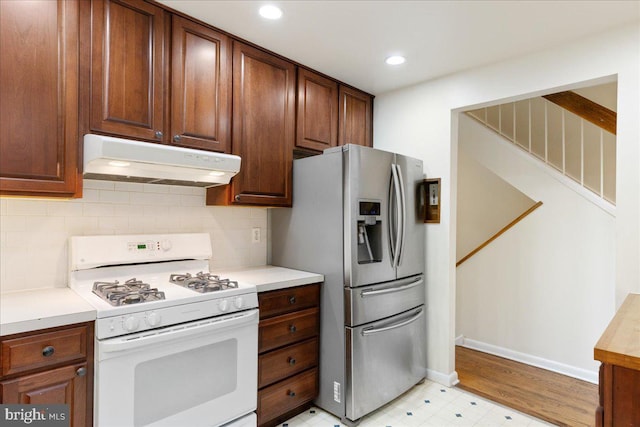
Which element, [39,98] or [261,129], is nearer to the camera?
[39,98]

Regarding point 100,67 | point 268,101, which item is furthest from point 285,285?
point 100,67

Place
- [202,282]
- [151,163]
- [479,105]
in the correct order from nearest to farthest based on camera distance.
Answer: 1. [151,163]
2. [202,282]
3. [479,105]

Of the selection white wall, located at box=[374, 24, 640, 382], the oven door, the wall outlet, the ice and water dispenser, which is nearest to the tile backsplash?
the wall outlet

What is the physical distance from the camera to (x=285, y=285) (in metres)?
2.24

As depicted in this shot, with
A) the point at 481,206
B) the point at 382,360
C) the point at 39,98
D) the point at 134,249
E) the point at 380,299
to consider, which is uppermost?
the point at 39,98

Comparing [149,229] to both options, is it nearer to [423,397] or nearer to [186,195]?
[186,195]

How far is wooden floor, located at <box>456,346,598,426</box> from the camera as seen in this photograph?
2430mm

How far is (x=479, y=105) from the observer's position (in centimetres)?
276

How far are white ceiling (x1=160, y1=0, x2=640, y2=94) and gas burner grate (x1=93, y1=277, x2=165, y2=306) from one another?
149cm

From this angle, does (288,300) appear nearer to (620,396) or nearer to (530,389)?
(620,396)

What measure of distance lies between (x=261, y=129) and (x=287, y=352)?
4.67 ft

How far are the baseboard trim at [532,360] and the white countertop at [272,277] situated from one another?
1987mm

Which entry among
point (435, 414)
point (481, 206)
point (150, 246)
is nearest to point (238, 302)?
point (150, 246)

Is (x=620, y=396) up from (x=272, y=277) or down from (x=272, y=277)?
down
